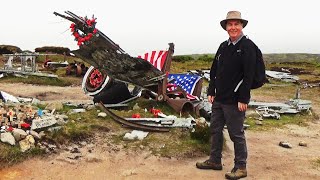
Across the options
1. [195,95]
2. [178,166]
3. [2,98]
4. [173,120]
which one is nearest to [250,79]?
[178,166]

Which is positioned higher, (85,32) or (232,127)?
(85,32)

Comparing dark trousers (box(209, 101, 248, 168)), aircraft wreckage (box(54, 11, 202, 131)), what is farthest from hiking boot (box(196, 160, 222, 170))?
aircraft wreckage (box(54, 11, 202, 131))

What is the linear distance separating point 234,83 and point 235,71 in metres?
0.20

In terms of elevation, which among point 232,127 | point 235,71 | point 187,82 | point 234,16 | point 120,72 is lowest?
point 232,127

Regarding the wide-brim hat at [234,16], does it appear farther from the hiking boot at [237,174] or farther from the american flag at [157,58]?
the american flag at [157,58]

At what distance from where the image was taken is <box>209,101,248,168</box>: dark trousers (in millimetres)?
6934

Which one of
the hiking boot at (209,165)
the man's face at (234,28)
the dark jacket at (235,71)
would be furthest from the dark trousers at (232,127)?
the man's face at (234,28)

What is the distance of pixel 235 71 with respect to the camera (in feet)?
22.3

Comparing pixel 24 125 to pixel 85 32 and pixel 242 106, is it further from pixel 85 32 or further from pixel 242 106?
pixel 242 106

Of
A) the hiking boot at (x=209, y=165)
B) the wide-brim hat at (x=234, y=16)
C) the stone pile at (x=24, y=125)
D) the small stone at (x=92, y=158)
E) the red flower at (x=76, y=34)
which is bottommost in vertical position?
the small stone at (x=92, y=158)

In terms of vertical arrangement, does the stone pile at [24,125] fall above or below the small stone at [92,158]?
above

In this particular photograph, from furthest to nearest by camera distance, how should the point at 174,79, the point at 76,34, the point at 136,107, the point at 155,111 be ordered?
the point at 174,79 < the point at 136,107 < the point at 155,111 < the point at 76,34

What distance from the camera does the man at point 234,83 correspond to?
6.65m

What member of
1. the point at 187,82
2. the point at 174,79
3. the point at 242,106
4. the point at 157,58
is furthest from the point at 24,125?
Answer: the point at 187,82
